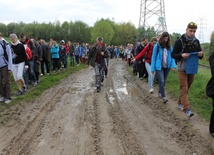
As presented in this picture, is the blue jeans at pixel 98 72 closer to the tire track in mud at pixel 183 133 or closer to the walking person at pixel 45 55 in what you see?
the tire track in mud at pixel 183 133

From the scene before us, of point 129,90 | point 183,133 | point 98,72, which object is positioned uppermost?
point 98,72

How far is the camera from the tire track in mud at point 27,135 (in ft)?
14.9

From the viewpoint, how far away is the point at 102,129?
18.0 ft

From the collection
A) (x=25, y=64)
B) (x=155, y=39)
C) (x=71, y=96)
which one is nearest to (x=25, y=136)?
(x=71, y=96)

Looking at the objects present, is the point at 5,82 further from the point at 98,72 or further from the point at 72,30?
the point at 72,30

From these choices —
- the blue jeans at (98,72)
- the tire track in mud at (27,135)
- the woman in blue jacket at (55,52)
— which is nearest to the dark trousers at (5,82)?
the tire track in mud at (27,135)

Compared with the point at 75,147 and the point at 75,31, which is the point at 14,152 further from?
the point at 75,31

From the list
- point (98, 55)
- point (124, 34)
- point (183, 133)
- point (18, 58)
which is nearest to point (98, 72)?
point (98, 55)

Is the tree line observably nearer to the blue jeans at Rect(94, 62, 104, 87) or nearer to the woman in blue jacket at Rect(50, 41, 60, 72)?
the woman in blue jacket at Rect(50, 41, 60, 72)

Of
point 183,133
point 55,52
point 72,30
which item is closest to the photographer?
point 183,133

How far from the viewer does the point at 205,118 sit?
20.6ft

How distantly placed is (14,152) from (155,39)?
6.82 meters

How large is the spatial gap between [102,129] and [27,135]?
1.52 metres

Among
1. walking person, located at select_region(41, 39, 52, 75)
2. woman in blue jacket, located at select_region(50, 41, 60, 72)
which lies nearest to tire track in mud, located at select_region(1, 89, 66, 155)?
walking person, located at select_region(41, 39, 52, 75)
